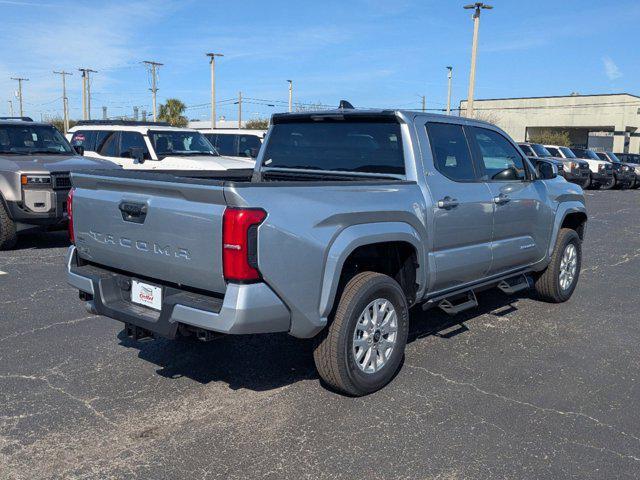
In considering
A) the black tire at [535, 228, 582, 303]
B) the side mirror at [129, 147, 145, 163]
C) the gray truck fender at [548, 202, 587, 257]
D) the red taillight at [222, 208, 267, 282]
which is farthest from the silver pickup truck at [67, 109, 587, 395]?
the side mirror at [129, 147, 145, 163]

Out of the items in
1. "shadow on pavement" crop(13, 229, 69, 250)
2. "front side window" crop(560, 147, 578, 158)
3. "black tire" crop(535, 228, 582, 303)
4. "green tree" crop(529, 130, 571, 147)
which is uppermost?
"green tree" crop(529, 130, 571, 147)

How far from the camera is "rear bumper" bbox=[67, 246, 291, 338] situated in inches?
134

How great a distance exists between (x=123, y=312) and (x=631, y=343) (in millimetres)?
4264

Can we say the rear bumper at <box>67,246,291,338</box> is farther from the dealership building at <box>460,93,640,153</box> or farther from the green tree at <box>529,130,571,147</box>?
the dealership building at <box>460,93,640,153</box>

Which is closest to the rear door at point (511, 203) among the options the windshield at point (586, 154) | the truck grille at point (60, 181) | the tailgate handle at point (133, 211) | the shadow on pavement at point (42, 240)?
the tailgate handle at point (133, 211)

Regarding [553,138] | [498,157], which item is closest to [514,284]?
[498,157]

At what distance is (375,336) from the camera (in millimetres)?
4227

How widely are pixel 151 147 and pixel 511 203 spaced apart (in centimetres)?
838

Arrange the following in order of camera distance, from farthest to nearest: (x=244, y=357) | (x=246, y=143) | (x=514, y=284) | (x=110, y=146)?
(x=246, y=143), (x=110, y=146), (x=514, y=284), (x=244, y=357)

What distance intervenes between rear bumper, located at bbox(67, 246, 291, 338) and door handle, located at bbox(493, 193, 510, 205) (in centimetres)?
252

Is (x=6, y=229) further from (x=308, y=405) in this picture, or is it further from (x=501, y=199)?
(x=501, y=199)

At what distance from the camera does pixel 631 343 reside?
5.47m

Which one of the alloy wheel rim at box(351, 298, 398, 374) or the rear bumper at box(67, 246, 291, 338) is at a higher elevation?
the rear bumper at box(67, 246, 291, 338)

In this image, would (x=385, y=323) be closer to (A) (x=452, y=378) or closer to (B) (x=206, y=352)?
(A) (x=452, y=378)
